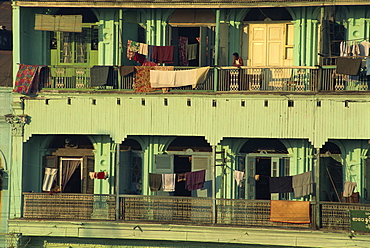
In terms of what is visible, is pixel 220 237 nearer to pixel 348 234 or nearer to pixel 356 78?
pixel 348 234

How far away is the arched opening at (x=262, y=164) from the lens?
27.0 m

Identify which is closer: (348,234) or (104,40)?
(348,234)

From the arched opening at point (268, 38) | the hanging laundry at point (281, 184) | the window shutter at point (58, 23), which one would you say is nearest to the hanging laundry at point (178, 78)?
the arched opening at point (268, 38)

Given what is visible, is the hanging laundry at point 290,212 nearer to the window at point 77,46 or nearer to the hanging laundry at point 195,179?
the hanging laundry at point 195,179

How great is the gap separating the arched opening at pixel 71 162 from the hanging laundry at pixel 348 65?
9328mm

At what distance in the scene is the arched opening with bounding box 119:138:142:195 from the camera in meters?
27.6

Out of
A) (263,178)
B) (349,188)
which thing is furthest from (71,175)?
(349,188)

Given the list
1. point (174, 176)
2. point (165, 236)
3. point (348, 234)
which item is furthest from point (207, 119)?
point (348, 234)

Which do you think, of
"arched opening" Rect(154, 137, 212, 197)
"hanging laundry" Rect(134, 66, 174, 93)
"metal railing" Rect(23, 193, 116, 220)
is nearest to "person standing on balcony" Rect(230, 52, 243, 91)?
"hanging laundry" Rect(134, 66, 174, 93)

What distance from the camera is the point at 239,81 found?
25.8 meters

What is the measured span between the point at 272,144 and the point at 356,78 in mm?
3839

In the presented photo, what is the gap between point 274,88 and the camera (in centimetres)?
2589

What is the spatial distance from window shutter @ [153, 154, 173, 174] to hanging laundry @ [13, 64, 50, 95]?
4.68 m

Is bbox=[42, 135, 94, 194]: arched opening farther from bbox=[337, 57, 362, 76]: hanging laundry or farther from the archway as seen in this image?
bbox=[337, 57, 362, 76]: hanging laundry
